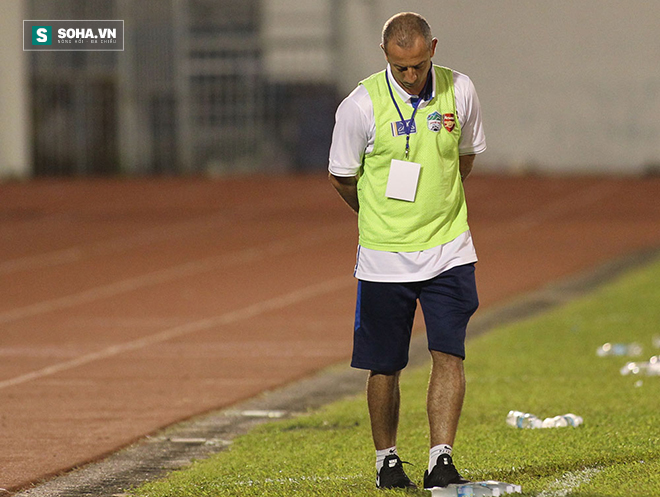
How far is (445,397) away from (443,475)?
33cm

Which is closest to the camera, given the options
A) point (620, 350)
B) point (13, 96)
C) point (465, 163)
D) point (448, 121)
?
point (448, 121)

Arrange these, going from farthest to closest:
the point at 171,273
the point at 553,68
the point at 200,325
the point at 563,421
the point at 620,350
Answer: the point at 553,68, the point at 171,273, the point at 200,325, the point at 620,350, the point at 563,421

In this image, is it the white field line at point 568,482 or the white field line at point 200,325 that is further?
the white field line at point 200,325

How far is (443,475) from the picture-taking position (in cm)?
496

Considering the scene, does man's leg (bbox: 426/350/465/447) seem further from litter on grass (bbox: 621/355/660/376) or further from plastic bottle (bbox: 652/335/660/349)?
plastic bottle (bbox: 652/335/660/349)

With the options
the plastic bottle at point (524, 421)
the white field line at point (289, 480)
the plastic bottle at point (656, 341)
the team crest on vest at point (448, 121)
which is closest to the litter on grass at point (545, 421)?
the plastic bottle at point (524, 421)

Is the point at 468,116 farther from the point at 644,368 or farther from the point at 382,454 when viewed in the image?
the point at 644,368

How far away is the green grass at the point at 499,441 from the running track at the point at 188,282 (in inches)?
35.7

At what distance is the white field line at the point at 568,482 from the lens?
4.96 meters

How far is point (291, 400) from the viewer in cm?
824

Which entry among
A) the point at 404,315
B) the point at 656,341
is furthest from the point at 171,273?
the point at 404,315

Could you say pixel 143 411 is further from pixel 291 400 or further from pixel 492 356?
pixel 492 356

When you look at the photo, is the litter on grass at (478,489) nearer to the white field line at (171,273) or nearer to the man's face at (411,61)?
the man's face at (411,61)

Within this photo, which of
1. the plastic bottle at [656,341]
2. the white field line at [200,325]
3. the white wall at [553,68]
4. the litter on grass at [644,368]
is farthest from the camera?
the white wall at [553,68]
